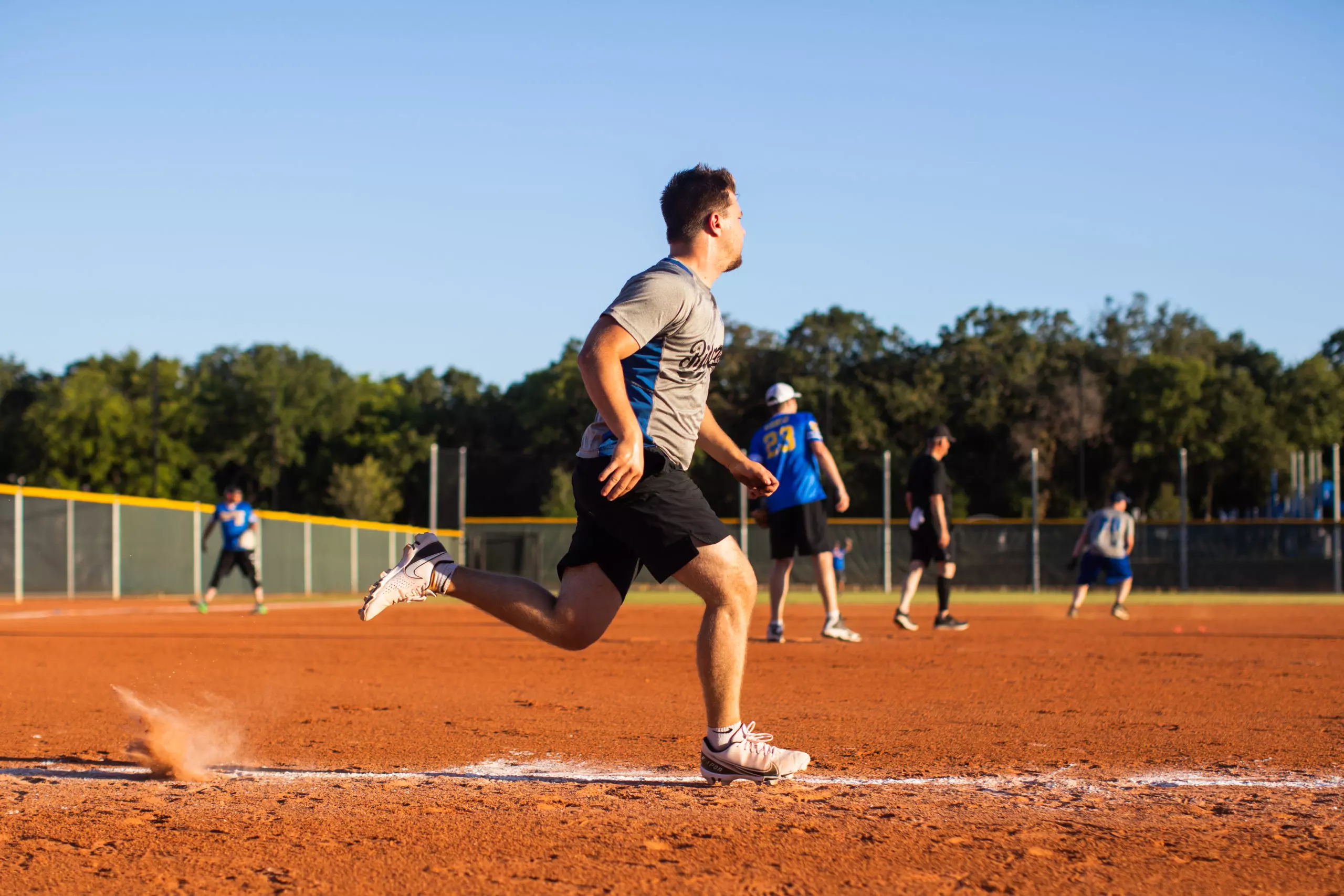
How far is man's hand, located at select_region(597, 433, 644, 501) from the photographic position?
3336mm

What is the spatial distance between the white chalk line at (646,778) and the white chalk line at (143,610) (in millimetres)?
9800

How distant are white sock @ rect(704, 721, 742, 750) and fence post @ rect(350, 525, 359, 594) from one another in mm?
28589

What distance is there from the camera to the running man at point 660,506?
3.51 metres

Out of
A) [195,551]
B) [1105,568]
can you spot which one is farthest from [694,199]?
[195,551]

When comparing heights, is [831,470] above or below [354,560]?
above

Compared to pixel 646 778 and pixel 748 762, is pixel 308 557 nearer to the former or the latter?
pixel 646 778

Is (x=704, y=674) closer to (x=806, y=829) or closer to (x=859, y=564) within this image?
(x=806, y=829)

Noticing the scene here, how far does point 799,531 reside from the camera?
884 cm

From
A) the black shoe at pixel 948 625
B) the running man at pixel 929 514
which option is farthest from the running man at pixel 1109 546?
the running man at pixel 929 514

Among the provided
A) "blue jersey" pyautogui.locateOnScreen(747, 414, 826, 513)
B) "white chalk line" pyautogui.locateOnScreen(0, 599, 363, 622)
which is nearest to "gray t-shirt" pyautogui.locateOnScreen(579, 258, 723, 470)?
"blue jersey" pyautogui.locateOnScreen(747, 414, 826, 513)

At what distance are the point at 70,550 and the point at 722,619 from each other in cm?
2125

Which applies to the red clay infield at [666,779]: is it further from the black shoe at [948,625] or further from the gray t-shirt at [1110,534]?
the gray t-shirt at [1110,534]

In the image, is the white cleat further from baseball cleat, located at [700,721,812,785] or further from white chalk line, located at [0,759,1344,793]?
baseball cleat, located at [700,721,812,785]

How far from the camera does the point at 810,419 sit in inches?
355
